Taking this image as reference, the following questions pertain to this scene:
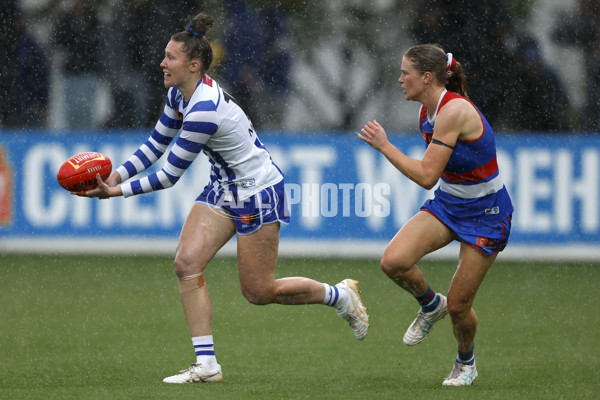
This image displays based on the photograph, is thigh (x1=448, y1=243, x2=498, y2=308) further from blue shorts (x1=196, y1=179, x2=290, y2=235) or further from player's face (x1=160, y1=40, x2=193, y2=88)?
player's face (x1=160, y1=40, x2=193, y2=88)

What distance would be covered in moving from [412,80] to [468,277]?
1122 millimetres

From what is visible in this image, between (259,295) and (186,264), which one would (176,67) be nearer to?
(186,264)

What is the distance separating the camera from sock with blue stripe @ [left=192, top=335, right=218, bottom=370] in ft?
20.7

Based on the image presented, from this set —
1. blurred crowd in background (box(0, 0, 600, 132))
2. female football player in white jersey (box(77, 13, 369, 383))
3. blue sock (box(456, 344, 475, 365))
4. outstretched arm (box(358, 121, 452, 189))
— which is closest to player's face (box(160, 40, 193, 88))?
female football player in white jersey (box(77, 13, 369, 383))

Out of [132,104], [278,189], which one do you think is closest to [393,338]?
[278,189]

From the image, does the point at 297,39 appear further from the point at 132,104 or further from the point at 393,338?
the point at 393,338

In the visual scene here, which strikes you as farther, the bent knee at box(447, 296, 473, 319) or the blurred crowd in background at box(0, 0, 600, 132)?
the blurred crowd in background at box(0, 0, 600, 132)

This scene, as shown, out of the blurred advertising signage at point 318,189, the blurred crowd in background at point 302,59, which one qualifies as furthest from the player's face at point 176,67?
the blurred crowd in background at point 302,59

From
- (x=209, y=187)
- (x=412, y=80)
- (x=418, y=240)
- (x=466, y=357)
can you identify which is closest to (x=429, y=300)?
(x=466, y=357)

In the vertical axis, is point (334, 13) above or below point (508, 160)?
above

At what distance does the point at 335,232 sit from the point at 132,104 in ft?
10.7

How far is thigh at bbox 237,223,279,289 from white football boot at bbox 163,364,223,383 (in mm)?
534

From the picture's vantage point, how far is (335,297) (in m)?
6.89

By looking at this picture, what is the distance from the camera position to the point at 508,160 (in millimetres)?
11633
